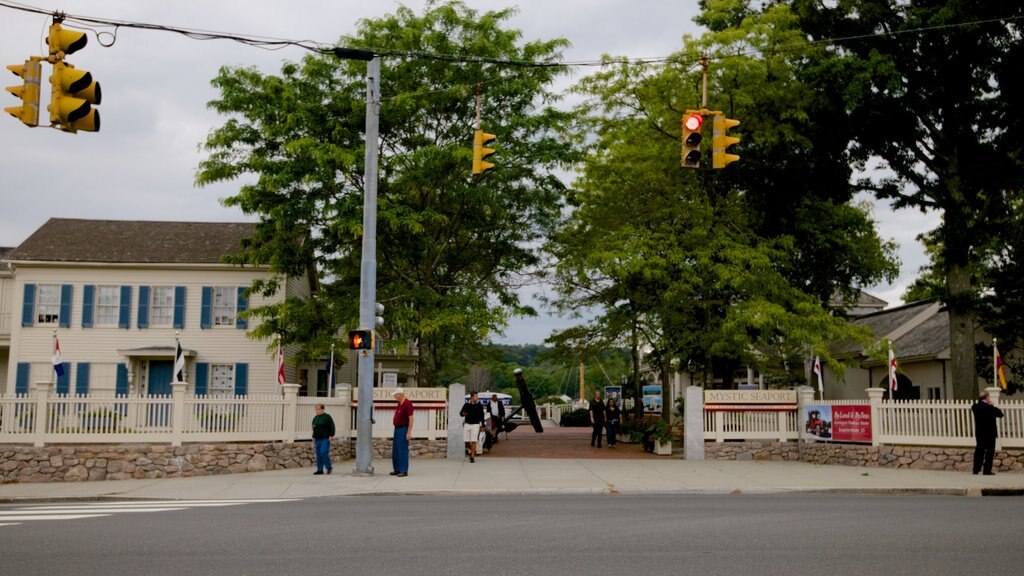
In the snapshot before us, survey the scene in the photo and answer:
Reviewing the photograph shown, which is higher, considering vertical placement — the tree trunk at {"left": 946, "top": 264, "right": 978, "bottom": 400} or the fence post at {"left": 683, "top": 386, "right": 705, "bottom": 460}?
the tree trunk at {"left": 946, "top": 264, "right": 978, "bottom": 400}

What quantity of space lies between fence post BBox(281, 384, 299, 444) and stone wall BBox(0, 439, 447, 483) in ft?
0.96

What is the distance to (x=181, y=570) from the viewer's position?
336 inches

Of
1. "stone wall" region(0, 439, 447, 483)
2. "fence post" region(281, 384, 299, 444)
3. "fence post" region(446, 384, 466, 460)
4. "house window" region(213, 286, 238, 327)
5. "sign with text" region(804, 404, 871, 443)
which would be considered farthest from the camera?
"house window" region(213, 286, 238, 327)

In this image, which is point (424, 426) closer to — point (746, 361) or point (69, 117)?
point (746, 361)

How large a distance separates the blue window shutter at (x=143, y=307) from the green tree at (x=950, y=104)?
23.9 meters

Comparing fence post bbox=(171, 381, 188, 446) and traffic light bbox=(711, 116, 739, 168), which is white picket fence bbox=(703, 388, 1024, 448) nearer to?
traffic light bbox=(711, 116, 739, 168)

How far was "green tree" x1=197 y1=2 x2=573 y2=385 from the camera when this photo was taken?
26688 millimetres

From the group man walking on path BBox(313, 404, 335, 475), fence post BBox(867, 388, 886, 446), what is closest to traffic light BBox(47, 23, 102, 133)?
man walking on path BBox(313, 404, 335, 475)

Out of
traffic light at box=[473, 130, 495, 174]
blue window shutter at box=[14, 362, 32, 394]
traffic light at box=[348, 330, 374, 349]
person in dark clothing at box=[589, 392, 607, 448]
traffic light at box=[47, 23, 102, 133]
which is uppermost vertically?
traffic light at box=[473, 130, 495, 174]

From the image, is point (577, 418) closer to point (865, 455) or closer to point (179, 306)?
point (179, 306)

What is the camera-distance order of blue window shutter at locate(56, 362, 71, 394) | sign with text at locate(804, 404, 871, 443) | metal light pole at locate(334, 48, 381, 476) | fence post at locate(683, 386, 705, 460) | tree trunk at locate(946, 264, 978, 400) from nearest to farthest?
metal light pole at locate(334, 48, 381, 476) → sign with text at locate(804, 404, 871, 443) → fence post at locate(683, 386, 705, 460) → tree trunk at locate(946, 264, 978, 400) → blue window shutter at locate(56, 362, 71, 394)

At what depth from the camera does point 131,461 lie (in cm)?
2008

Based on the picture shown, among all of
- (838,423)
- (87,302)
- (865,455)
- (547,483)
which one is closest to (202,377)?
(87,302)

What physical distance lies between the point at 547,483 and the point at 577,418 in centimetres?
3477
